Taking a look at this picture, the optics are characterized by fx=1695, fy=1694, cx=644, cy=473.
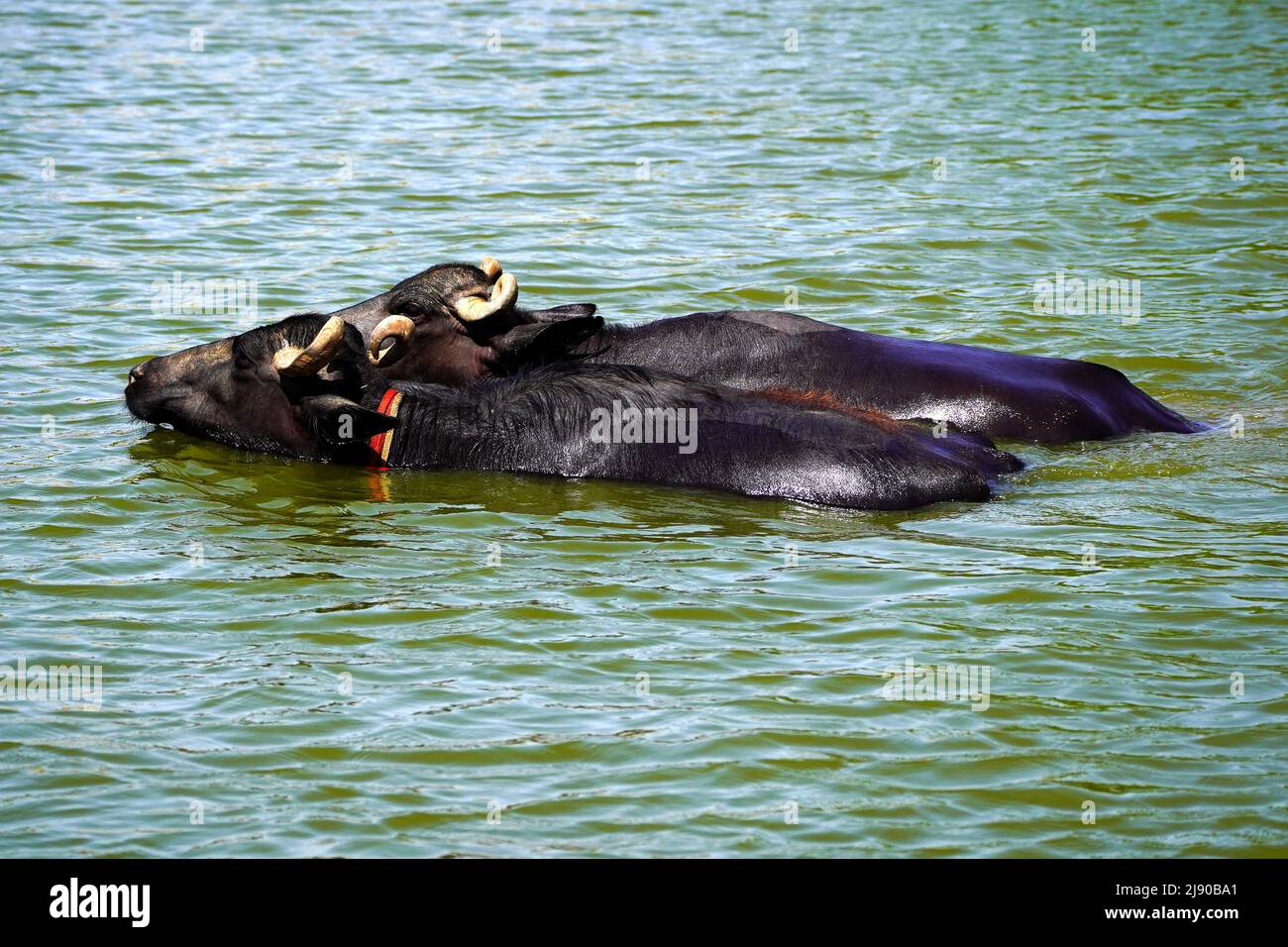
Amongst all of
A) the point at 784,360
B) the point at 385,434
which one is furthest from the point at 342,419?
the point at 784,360

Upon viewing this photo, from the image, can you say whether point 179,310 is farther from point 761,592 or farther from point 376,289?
point 761,592

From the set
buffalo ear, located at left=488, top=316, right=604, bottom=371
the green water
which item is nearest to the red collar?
the green water

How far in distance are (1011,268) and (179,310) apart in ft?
21.7

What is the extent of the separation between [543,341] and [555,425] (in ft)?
2.76

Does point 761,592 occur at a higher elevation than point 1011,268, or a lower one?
lower

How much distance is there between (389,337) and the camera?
9.80 m

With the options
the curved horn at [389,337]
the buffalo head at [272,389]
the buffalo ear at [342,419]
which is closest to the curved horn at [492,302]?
the curved horn at [389,337]

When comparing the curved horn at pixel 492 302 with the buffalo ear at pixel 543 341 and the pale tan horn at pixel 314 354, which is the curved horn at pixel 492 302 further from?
the pale tan horn at pixel 314 354

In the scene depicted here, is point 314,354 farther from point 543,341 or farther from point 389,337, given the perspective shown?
point 543,341

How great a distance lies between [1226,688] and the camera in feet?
22.1
